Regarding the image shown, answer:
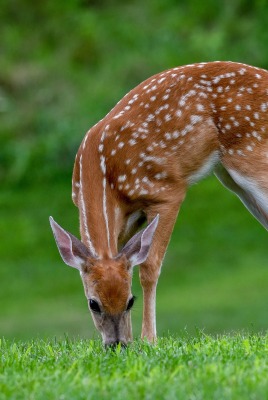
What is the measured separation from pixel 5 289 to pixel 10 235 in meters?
2.26

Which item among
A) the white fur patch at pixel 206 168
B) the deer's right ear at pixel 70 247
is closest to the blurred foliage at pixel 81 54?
the white fur patch at pixel 206 168

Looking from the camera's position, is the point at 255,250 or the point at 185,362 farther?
the point at 255,250

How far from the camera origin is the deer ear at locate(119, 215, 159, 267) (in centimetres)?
859

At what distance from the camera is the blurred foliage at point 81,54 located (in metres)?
24.3

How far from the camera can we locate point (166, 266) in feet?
68.2

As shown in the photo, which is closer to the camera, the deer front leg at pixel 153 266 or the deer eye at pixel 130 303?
the deer eye at pixel 130 303

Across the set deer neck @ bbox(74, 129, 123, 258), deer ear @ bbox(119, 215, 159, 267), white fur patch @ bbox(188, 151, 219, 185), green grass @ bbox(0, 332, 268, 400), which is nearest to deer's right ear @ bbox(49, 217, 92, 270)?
deer neck @ bbox(74, 129, 123, 258)

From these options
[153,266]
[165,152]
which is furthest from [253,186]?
[153,266]

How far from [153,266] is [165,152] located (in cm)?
89

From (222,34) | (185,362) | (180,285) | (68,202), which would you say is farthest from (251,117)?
(222,34)

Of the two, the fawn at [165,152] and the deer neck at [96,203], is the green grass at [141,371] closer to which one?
the deer neck at [96,203]

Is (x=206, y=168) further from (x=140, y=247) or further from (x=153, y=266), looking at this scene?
(x=140, y=247)

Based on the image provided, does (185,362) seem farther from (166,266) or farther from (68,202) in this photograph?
(68,202)

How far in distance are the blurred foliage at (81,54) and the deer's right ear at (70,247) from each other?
14.7 metres
